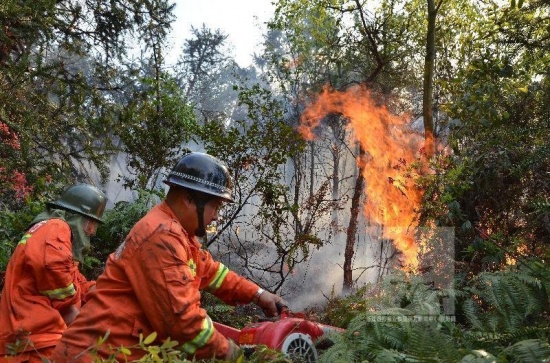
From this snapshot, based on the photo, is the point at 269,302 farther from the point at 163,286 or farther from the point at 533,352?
the point at 533,352

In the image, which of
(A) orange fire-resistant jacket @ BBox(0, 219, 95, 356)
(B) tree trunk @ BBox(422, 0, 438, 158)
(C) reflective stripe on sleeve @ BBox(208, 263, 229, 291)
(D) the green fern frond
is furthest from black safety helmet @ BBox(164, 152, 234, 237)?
(B) tree trunk @ BBox(422, 0, 438, 158)

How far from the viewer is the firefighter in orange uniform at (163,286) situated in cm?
273

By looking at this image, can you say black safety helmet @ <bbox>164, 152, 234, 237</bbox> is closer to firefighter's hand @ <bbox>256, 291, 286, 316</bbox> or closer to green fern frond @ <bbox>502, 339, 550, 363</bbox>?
firefighter's hand @ <bbox>256, 291, 286, 316</bbox>

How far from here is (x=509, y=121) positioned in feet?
23.4

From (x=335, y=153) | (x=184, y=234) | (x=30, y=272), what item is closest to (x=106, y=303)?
(x=184, y=234)

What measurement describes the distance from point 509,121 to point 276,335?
5427 millimetres

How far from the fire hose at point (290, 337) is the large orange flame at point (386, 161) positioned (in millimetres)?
4013

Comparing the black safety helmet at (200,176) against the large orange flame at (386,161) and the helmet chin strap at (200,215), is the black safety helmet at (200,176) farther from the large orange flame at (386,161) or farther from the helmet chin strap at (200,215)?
the large orange flame at (386,161)

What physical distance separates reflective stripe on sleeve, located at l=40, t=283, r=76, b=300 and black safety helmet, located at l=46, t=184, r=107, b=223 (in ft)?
3.37

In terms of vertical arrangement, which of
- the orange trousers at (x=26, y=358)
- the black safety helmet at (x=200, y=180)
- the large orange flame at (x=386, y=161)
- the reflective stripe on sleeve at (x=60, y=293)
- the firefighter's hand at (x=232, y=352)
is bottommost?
the orange trousers at (x=26, y=358)

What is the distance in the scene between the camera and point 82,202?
4.94 meters

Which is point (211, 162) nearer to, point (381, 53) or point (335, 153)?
point (381, 53)

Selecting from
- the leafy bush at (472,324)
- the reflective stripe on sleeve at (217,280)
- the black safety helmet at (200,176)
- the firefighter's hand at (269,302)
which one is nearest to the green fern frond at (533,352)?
the leafy bush at (472,324)

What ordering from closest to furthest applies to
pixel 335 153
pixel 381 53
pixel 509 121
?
pixel 509 121, pixel 381 53, pixel 335 153
